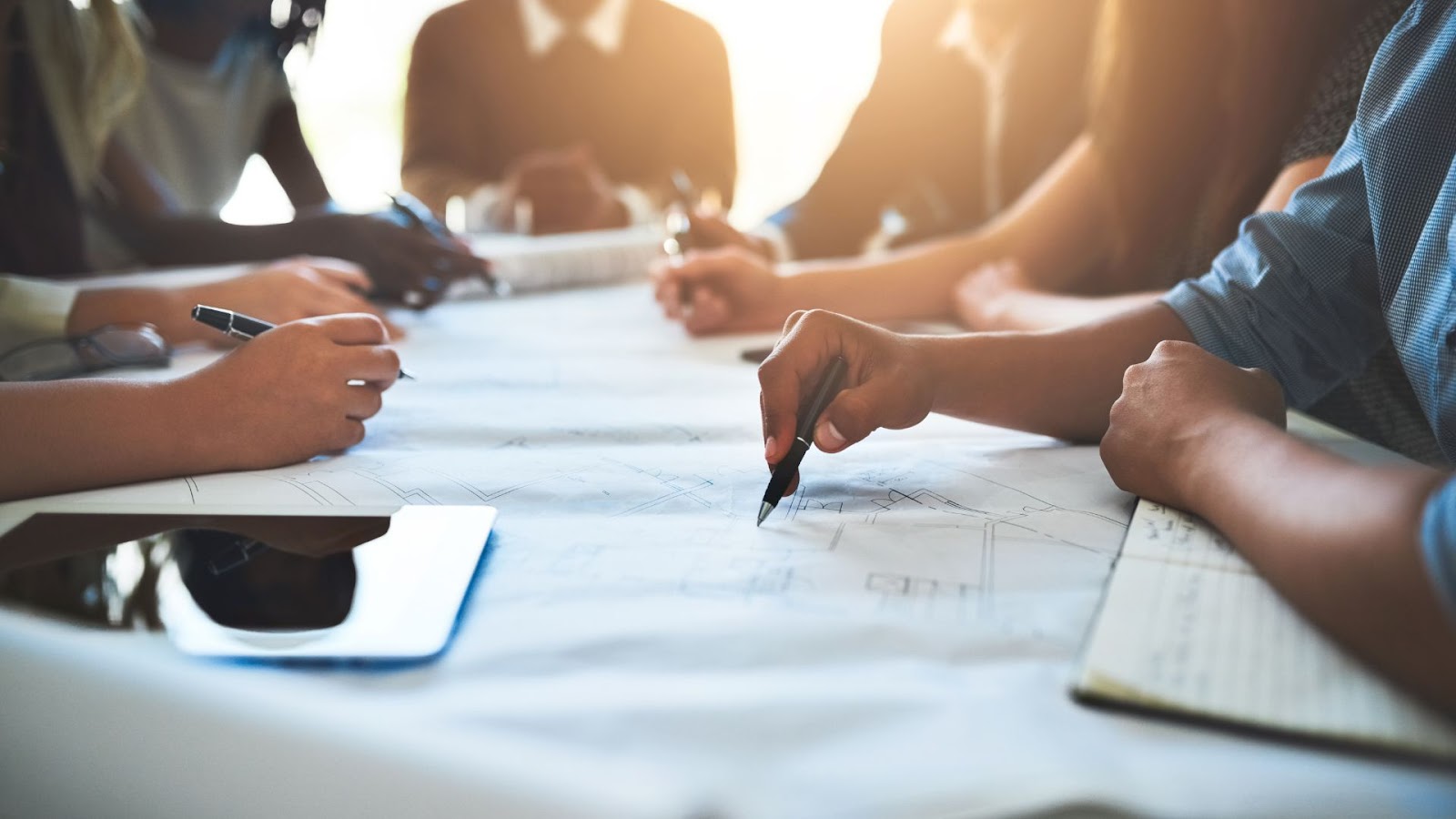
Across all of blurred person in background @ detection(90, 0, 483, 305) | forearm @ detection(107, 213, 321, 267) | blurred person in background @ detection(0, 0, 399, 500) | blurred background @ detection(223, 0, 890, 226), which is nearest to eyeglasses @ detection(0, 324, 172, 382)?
blurred person in background @ detection(0, 0, 399, 500)

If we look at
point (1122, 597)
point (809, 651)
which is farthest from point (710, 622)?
point (1122, 597)

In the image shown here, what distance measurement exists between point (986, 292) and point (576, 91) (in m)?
1.69

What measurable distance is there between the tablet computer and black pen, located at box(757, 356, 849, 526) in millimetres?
131

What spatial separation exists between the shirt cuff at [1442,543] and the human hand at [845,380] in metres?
0.27

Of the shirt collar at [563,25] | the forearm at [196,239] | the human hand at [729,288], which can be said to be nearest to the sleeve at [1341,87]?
the human hand at [729,288]

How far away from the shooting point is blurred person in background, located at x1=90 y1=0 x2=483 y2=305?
1.09 m

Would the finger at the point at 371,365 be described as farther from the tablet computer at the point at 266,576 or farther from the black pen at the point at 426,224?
the black pen at the point at 426,224

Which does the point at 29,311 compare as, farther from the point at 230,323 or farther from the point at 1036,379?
the point at 1036,379

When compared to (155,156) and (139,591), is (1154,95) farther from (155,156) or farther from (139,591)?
(155,156)

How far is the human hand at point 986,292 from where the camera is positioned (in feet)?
3.08

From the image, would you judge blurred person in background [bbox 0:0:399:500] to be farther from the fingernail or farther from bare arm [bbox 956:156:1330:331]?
bare arm [bbox 956:156:1330:331]

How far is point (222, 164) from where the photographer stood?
1765 mm

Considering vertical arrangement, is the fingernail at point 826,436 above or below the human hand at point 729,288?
above

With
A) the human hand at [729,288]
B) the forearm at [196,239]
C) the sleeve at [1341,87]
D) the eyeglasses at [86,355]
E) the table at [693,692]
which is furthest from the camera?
the forearm at [196,239]
